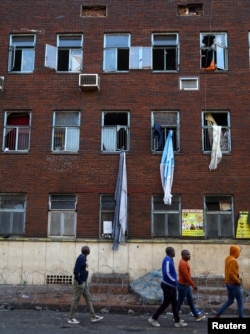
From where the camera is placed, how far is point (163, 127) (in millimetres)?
17172

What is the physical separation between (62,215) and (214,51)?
8537mm

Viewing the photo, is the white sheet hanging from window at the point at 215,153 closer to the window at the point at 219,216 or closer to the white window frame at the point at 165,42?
the window at the point at 219,216

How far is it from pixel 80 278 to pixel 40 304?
2.98 metres

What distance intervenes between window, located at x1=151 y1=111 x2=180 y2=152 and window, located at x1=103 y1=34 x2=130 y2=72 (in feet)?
7.57

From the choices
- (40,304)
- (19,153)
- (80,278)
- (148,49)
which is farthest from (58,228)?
(148,49)

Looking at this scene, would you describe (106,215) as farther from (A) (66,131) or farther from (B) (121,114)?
(B) (121,114)

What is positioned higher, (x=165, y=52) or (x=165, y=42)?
(x=165, y=42)

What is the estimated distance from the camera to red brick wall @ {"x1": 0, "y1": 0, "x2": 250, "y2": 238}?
16.5 metres

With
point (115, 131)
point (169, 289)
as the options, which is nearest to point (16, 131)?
point (115, 131)

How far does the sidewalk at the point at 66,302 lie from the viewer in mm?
12180

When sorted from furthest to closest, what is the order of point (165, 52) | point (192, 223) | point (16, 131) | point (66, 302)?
point (165, 52)
point (16, 131)
point (192, 223)
point (66, 302)

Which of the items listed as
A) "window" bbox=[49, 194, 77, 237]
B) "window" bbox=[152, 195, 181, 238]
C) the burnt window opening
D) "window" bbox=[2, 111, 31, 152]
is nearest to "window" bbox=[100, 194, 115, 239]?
"window" bbox=[49, 194, 77, 237]

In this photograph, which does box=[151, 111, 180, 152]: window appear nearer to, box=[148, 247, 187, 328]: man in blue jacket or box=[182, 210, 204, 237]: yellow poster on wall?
box=[182, 210, 204, 237]: yellow poster on wall

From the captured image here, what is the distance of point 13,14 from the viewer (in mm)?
18375
